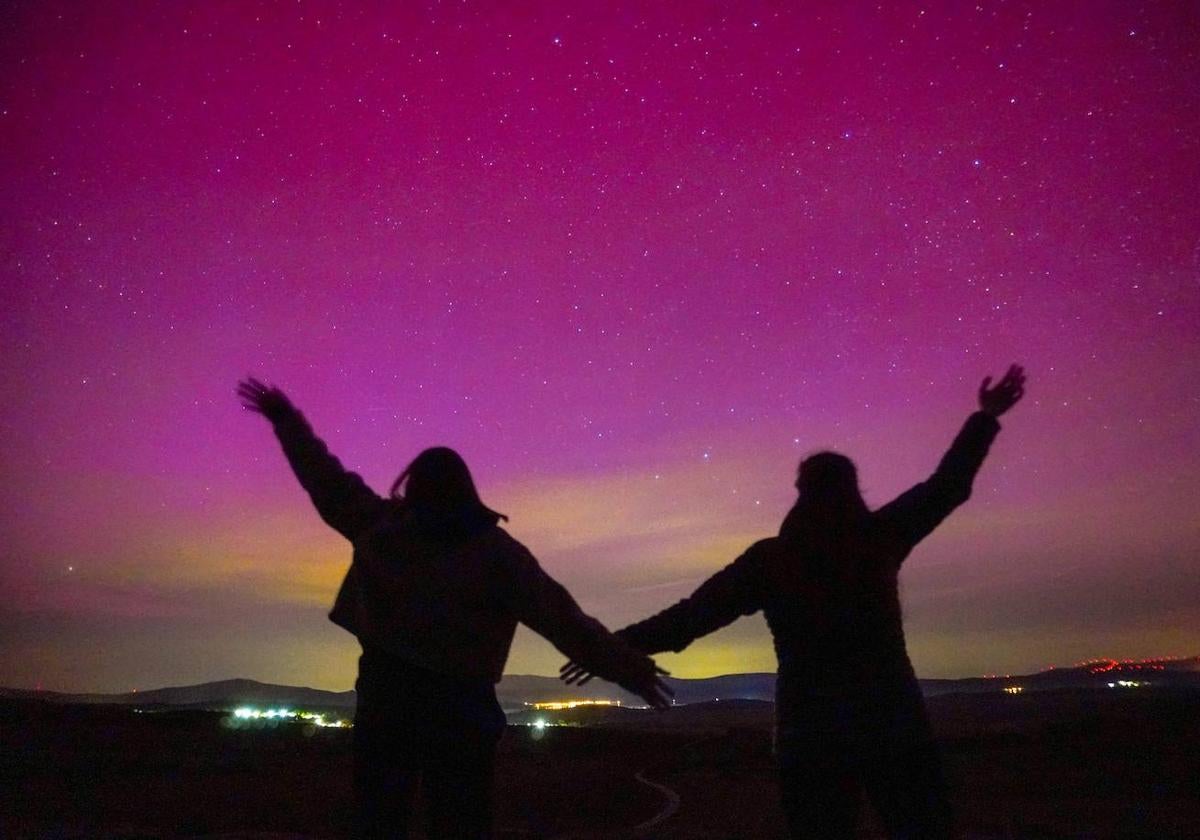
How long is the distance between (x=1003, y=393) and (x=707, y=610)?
5.94ft

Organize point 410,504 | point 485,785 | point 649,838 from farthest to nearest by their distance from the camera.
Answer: point 649,838 → point 410,504 → point 485,785

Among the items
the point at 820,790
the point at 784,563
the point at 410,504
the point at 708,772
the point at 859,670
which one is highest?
the point at 410,504

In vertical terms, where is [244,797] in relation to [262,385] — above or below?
below

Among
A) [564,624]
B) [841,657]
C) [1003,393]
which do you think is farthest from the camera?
[1003,393]

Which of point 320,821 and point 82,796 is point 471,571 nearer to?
point 320,821

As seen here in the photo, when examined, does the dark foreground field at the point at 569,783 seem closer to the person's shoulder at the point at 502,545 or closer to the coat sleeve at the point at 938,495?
the person's shoulder at the point at 502,545

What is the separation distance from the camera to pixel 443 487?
3443mm

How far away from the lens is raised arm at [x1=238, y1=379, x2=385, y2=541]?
3695 mm

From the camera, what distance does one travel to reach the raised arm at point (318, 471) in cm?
370

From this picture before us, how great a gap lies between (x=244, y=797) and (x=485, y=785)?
49.9 ft

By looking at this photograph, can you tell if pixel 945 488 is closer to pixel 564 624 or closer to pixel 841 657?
pixel 841 657

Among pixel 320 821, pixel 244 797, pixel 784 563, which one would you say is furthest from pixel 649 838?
pixel 244 797

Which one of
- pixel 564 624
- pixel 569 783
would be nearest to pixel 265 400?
pixel 564 624

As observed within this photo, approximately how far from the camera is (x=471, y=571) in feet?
10.9
